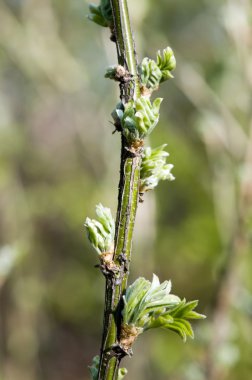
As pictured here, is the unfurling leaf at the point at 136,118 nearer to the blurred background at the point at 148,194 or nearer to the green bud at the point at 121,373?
the green bud at the point at 121,373

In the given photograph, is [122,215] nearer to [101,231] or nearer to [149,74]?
[101,231]

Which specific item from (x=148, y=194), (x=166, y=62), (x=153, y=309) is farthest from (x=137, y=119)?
(x=148, y=194)

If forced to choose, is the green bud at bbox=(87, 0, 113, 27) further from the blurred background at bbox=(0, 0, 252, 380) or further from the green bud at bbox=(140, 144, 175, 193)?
the blurred background at bbox=(0, 0, 252, 380)

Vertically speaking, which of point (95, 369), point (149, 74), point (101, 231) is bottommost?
point (95, 369)

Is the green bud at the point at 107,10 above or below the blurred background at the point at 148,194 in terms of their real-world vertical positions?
below

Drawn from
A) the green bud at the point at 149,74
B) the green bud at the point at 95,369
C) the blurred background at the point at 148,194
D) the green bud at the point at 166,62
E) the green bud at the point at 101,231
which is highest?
the blurred background at the point at 148,194

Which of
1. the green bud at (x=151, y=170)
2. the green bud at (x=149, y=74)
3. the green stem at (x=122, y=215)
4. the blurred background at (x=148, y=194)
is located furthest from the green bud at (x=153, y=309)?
the blurred background at (x=148, y=194)

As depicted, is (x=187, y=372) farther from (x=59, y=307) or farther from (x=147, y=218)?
(x=59, y=307)
